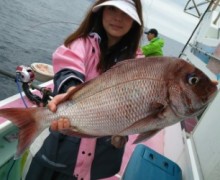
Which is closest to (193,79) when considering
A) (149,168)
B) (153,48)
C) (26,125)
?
(26,125)

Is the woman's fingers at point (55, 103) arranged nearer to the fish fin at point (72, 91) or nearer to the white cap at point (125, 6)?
the fish fin at point (72, 91)

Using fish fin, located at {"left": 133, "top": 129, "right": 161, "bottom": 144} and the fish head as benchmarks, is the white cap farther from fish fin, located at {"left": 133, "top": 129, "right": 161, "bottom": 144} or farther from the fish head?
fish fin, located at {"left": 133, "top": 129, "right": 161, "bottom": 144}

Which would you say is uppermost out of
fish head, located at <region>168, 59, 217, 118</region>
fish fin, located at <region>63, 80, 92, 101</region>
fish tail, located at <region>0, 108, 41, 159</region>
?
fish head, located at <region>168, 59, 217, 118</region>

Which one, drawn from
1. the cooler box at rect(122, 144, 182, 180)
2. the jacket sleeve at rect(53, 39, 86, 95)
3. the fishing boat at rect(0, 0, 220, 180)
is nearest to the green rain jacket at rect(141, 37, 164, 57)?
the fishing boat at rect(0, 0, 220, 180)

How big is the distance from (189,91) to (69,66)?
0.80 m

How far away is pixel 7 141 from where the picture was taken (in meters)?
3.50

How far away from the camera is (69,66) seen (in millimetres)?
2107

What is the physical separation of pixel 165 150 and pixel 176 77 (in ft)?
12.7

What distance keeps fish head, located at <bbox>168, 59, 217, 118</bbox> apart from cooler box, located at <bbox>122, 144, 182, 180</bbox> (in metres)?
1.58

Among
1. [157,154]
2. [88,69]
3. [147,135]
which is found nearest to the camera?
[147,135]

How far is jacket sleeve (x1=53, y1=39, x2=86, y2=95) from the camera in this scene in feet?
6.86

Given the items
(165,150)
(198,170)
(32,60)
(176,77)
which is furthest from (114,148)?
(32,60)

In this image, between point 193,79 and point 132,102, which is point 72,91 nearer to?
point 132,102

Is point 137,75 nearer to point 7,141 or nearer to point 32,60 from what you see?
point 7,141
